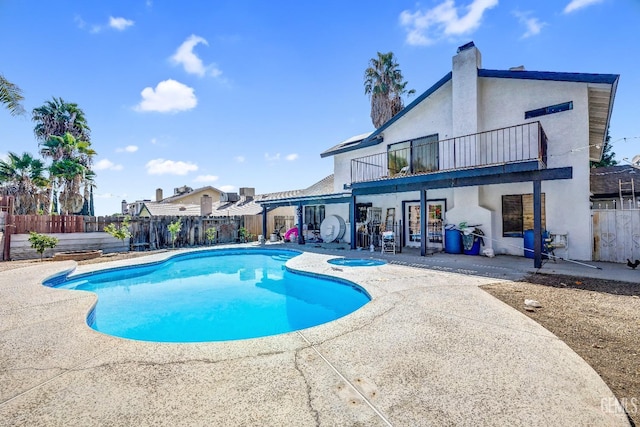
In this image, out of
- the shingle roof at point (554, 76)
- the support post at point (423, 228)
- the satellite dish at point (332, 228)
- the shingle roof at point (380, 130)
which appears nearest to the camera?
the shingle roof at point (554, 76)

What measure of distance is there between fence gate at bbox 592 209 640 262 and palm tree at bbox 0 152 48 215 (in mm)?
26147

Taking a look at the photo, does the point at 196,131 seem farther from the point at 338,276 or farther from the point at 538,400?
the point at 538,400

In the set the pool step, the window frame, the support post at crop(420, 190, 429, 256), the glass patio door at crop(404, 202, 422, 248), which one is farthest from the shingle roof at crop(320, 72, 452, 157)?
the pool step

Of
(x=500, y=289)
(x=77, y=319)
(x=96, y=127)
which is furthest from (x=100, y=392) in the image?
(x=96, y=127)

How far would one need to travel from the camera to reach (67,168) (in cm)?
1512

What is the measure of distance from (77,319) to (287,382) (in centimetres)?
388

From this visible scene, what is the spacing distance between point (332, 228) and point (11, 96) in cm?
1213

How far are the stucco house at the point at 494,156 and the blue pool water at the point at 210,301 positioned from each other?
16.6 ft

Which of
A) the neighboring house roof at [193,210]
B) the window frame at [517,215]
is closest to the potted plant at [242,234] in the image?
the neighboring house roof at [193,210]

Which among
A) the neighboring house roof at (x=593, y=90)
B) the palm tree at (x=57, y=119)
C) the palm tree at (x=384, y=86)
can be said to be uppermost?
the palm tree at (x=384, y=86)

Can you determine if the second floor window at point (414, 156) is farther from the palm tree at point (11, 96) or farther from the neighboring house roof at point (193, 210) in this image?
the palm tree at point (11, 96)

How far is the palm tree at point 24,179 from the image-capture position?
52.2 feet

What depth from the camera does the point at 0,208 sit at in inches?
453

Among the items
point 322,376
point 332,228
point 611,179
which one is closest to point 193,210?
point 332,228
